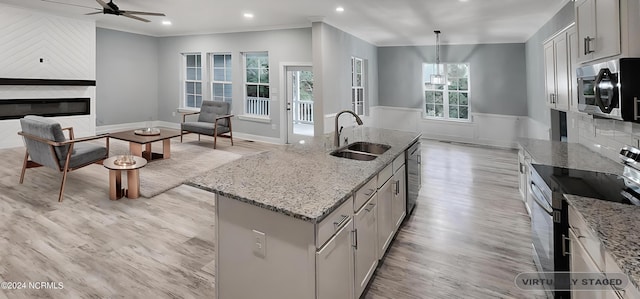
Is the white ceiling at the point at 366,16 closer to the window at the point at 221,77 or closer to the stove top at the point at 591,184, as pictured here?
the window at the point at 221,77

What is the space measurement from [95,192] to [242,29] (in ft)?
17.0

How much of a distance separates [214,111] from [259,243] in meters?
6.51

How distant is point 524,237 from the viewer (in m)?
3.00

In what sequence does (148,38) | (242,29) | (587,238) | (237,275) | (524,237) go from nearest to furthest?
(587,238), (237,275), (524,237), (242,29), (148,38)

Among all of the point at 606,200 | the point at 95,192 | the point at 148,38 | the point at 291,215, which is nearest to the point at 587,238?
the point at 606,200

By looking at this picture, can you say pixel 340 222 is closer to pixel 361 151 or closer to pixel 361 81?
pixel 361 151

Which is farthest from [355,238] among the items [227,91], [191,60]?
[191,60]

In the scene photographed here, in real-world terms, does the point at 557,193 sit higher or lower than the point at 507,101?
lower

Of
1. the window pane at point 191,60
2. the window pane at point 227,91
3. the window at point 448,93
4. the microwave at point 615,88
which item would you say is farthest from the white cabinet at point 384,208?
the window pane at point 191,60

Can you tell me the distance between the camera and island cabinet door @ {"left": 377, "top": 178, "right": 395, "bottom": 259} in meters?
2.33

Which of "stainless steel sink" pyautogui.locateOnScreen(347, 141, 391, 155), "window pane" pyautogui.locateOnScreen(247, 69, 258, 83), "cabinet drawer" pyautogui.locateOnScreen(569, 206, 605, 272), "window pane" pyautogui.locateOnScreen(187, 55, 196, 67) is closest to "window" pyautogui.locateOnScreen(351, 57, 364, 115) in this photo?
"window pane" pyautogui.locateOnScreen(247, 69, 258, 83)

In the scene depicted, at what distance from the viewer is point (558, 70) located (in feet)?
10.8

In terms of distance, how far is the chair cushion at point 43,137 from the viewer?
3743mm

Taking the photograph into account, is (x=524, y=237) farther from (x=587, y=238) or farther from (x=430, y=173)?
(x=430, y=173)
